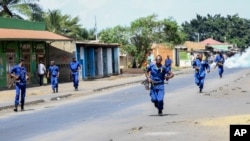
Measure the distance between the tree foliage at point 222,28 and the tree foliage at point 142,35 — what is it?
76.6 m

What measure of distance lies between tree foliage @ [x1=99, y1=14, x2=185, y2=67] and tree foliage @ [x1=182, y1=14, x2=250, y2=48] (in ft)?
251

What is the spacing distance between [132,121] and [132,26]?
163ft

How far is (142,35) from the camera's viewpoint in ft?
205

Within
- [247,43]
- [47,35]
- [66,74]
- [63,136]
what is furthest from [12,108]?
[247,43]

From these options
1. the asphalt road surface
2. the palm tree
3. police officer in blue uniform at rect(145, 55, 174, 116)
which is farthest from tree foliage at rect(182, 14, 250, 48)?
police officer in blue uniform at rect(145, 55, 174, 116)

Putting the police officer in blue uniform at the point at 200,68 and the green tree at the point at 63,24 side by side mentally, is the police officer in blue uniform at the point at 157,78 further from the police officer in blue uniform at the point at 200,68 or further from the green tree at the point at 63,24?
the green tree at the point at 63,24

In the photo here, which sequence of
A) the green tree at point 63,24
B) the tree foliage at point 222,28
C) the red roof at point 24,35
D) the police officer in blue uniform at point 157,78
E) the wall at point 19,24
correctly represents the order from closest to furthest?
the police officer in blue uniform at point 157,78 → the red roof at point 24,35 → the wall at point 19,24 → the green tree at point 63,24 → the tree foliage at point 222,28

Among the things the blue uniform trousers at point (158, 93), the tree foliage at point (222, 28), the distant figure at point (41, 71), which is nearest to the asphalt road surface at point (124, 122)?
the blue uniform trousers at point (158, 93)

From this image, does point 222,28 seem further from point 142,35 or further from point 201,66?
point 201,66

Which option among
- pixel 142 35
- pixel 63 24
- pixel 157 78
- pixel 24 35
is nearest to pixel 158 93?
pixel 157 78

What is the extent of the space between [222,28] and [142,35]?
94409 millimetres

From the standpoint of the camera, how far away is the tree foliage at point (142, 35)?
61.7 metres

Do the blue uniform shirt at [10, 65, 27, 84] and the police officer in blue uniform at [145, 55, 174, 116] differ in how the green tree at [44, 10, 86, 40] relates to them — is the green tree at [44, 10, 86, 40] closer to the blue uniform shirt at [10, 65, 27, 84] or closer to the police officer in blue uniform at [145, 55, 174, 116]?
the blue uniform shirt at [10, 65, 27, 84]

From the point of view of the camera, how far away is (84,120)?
1509 cm
